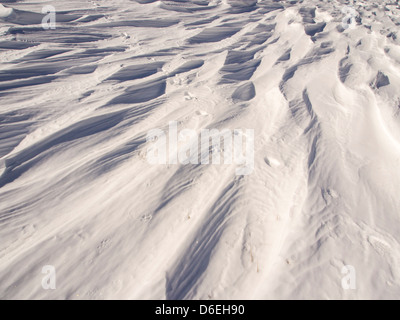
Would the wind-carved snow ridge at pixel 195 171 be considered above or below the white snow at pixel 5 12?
below

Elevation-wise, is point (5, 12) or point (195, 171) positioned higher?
point (5, 12)

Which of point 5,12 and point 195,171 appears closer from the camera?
point 195,171

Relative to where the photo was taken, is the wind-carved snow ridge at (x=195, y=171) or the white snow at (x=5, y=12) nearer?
the wind-carved snow ridge at (x=195, y=171)

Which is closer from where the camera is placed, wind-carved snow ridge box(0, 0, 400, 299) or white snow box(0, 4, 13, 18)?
wind-carved snow ridge box(0, 0, 400, 299)

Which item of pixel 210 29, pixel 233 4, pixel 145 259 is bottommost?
pixel 145 259

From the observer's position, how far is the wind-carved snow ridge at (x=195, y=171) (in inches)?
40.8

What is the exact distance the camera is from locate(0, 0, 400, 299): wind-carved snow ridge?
104cm

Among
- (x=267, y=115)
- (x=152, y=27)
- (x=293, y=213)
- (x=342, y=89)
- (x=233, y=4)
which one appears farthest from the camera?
(x=233, y=4)

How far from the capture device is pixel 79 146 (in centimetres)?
156

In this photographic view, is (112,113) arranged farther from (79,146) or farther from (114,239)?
(114,239)

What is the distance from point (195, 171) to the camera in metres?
1.41

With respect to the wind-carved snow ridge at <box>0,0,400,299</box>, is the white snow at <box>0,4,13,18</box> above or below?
above

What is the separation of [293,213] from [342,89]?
1.34 metres
